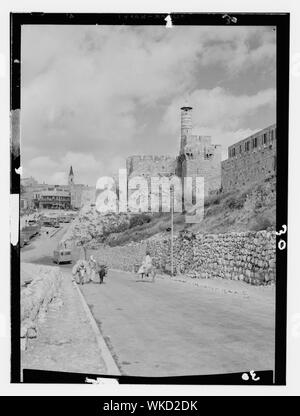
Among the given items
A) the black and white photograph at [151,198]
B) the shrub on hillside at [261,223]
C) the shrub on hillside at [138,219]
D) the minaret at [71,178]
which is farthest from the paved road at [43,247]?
the shrub on hillside at [261,223]

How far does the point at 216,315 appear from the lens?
4.66 meters

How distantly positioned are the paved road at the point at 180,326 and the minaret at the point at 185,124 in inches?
51.8

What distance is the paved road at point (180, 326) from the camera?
14.2 feet

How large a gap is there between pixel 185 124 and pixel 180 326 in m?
1.81

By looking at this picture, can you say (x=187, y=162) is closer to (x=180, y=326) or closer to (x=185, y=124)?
(x=185, y=124)

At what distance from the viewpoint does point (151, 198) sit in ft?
15.6

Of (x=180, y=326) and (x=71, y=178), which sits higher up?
(x=71, y=178)

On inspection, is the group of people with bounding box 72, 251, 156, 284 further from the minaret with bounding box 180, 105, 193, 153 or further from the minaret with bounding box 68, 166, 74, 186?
the minaret with bounding box 180, 105, 193, 153

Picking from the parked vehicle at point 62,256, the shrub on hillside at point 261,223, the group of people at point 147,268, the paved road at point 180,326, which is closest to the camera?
the paved road at point 180,326

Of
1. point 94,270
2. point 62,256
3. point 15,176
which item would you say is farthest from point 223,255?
point 15,176

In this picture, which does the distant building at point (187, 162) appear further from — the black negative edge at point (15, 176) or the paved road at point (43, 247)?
the black negative edge at point (15, 176)

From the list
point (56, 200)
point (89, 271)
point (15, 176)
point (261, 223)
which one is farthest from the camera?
point (89, 271)

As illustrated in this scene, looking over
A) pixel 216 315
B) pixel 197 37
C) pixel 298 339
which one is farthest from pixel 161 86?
pixel 298 339

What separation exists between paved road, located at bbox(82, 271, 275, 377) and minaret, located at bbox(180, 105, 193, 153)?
51.8 inches
